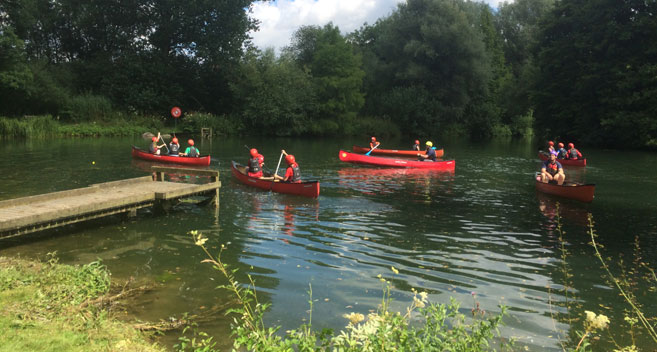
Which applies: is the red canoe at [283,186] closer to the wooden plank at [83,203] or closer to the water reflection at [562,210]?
the wooden plank at [83,203]

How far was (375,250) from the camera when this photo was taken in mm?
9875

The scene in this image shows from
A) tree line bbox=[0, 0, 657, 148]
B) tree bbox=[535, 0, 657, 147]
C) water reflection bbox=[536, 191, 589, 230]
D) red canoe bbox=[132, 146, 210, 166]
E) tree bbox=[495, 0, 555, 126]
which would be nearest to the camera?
water reflection bbox=[536, 191, 589, 230]

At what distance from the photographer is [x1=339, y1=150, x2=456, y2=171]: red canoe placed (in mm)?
24750

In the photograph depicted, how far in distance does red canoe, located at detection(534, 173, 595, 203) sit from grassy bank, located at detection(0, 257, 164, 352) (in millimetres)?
13642

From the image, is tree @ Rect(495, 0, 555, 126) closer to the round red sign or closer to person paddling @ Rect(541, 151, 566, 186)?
the round red sign

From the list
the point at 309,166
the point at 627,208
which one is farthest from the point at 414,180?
the point at 627,208

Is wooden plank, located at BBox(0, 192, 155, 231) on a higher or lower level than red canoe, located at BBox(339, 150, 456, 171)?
lower

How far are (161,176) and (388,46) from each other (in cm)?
4722

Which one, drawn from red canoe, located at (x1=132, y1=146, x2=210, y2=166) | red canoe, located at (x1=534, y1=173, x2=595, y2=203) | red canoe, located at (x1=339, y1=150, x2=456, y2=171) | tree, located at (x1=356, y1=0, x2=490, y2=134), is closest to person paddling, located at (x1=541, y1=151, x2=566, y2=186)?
red canoe, located at (x1=534, y1=173, x2=595, y2=203)

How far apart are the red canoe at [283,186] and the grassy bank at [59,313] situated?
8.40 metres

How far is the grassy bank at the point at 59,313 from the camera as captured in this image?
4801mm

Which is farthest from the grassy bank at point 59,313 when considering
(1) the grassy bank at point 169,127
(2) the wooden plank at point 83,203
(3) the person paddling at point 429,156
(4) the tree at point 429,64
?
(4) the tree at point 429,64

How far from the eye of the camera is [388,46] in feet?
189

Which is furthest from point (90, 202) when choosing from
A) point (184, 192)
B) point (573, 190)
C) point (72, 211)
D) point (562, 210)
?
point (573, 190)
